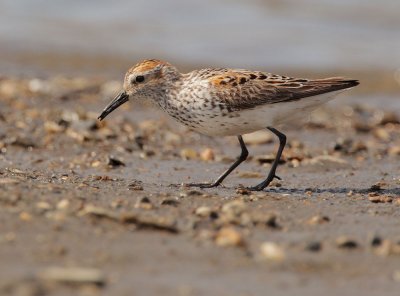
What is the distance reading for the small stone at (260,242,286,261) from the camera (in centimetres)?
593

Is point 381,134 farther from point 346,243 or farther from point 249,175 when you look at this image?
point 346,243

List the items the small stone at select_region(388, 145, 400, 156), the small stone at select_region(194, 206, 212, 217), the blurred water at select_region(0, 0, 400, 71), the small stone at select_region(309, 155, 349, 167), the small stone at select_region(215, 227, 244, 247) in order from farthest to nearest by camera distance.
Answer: the blurred water at select_region(0, 0, 400, 71) < the small stone at select_region(388, 145, 400, 156) < the small stone at select_region(309, 155, 349, 167) < the small stone at select_region(194, 206, 212, 217) < the small stone at select_region(215, 227, 244, 247)

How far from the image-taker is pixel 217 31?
72.6ft

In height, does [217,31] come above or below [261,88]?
above

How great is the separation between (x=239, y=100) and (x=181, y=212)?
7.21 ft

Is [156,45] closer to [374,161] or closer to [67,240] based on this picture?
[374,161]

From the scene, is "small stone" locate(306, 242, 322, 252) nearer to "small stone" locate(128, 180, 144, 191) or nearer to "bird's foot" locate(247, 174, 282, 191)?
"small stone" locate(128, 180, 144, 191)

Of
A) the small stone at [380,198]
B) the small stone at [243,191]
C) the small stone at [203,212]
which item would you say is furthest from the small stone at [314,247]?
the small stone at [243,191]

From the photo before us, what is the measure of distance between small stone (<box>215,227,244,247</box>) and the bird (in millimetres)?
2929

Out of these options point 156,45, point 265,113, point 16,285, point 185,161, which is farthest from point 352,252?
point 156,45

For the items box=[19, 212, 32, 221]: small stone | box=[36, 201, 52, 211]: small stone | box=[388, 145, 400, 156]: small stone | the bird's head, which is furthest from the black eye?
box=[388, 145, 400, 156]: small stone

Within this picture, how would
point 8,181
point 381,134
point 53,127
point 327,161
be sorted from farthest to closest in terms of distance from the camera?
point 381,134 < point 53,127 < point 327,161 < point 8,181

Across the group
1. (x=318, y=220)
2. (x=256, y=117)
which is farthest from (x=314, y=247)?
(x=256, y=117)

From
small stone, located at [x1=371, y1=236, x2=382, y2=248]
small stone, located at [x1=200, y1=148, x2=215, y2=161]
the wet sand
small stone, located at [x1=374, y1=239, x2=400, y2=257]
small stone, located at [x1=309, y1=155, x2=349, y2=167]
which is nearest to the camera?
the wet sand
